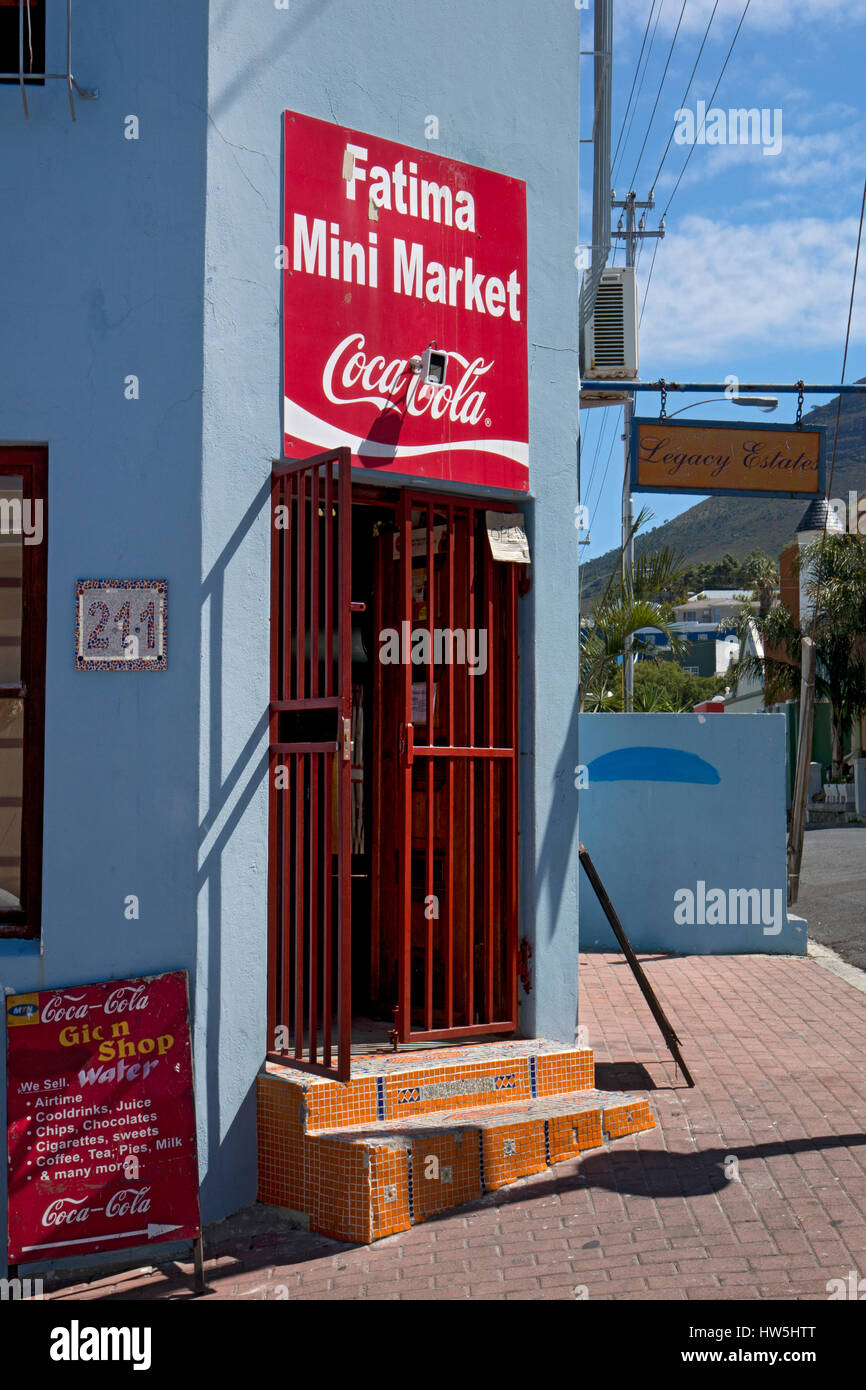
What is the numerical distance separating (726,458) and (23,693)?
789cm

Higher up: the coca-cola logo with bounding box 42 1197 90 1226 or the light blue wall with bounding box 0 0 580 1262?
the light blue wall with bounding box 0 0 580 1262

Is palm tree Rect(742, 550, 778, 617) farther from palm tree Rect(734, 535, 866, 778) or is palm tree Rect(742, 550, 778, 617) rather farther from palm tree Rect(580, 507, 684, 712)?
palm tree Rect(580, 507, 684, 712)

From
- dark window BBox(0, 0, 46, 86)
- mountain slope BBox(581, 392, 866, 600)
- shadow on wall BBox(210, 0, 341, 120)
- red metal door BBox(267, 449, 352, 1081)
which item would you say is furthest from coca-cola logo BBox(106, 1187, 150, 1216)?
→ mountain slope BBox(581, 392, 866, 600)

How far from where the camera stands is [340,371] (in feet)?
18.9

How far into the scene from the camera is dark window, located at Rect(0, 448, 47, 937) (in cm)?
521

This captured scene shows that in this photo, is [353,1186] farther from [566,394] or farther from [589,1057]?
[566,394]

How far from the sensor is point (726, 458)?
1141cm

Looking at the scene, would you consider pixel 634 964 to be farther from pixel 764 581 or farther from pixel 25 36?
pixel 764 581

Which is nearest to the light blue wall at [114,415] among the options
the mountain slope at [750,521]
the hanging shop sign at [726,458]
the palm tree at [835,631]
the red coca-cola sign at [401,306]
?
the red coca-cola sign at [401,306]

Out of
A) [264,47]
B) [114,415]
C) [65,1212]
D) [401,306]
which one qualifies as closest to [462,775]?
[401,306]

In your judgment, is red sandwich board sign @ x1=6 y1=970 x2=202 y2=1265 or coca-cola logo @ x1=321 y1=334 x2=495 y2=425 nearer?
red sandwich board sign @ x1=6 y1=970 x2=202 y2=1265

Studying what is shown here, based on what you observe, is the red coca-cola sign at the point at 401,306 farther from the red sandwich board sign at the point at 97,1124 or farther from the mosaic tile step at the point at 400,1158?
the mosaic tile step at the point at 400,1158

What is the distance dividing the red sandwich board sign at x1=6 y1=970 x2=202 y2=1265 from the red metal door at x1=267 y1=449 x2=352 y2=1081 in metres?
0.61
